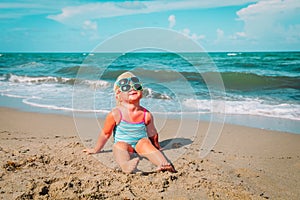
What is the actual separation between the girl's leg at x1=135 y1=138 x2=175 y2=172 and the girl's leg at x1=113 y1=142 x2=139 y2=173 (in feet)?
0.45

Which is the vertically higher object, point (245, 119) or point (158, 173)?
point (158, 173)

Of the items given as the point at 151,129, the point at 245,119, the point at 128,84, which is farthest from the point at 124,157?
the point at 245,119

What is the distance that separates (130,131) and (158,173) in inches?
25.0

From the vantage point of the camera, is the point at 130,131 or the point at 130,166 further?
the point at 130,131

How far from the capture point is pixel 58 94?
32.1 feet

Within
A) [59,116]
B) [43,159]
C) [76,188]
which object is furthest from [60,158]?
[59,116]

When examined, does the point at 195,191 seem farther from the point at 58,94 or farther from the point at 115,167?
the point at 58,94

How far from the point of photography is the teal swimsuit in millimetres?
3529

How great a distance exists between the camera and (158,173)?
3172mm

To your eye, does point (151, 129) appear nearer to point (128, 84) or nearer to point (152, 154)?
point (152, 154)

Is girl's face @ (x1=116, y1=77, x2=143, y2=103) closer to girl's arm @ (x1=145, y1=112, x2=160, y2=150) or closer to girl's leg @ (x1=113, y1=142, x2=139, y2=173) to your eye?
girl's arm @ (x1=145, y1=112, x2=160, y2=150)

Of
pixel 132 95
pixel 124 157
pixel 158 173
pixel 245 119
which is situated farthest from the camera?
pixel 245 119

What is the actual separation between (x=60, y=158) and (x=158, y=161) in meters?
1.22

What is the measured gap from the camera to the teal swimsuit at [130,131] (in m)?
3.53
